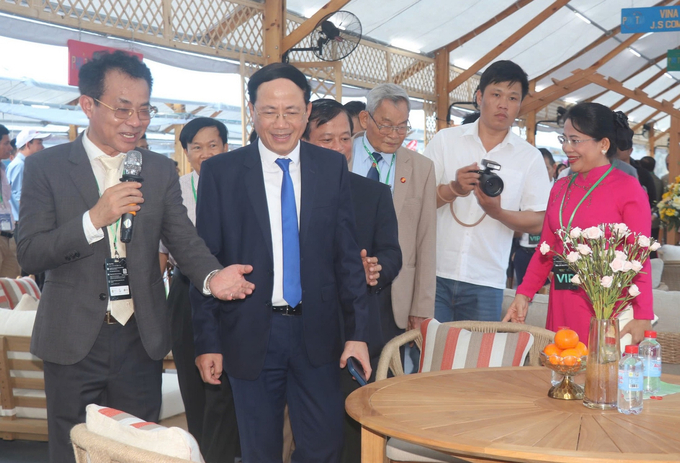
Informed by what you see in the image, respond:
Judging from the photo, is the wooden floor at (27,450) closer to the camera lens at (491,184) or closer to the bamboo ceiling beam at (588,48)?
the camera lens at (491,184)

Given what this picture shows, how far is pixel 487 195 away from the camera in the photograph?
269 centimetres

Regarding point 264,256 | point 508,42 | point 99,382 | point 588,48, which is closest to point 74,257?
point 99,382

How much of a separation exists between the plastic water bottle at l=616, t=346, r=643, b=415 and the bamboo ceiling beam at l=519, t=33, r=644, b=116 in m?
10.0

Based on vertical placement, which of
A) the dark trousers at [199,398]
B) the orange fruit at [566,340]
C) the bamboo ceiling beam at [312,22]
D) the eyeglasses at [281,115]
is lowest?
the dark trousers at [199,398]

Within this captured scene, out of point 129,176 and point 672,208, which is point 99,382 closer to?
point 129,176

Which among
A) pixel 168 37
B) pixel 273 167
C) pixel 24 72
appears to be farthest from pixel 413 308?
pixel 24 72

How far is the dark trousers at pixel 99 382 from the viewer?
1856mm

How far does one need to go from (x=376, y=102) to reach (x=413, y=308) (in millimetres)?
771

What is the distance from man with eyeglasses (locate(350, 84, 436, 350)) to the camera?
2.62 m

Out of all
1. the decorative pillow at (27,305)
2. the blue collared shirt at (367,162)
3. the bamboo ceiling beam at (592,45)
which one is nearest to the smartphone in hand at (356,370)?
the blue collared shirt at (367,162)

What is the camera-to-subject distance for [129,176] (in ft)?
5.88

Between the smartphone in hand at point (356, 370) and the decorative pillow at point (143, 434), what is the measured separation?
2.89ft

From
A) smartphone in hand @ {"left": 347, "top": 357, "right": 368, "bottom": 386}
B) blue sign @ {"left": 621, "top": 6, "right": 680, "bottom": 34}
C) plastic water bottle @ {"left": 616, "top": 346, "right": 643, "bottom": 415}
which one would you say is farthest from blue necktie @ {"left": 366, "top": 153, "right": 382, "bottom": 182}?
blue sign @ {"left": 621, "top": 6, "right": 680, "bottom": 34}

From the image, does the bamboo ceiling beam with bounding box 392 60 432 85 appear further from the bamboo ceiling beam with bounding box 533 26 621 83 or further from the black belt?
the black belt
